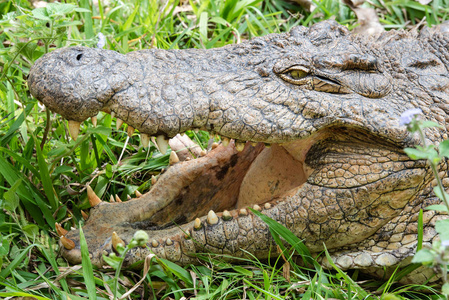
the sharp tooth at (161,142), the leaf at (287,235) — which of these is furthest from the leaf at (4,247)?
the leaf at (287,235)

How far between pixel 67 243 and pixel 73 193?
546 millimetres

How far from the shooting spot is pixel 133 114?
241 cm

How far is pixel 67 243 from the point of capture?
2.75m

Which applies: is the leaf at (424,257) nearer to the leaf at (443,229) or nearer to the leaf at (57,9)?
the leaf at (443,229)

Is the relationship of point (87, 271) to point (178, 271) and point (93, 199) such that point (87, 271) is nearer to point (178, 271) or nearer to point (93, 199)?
point (178, 271)

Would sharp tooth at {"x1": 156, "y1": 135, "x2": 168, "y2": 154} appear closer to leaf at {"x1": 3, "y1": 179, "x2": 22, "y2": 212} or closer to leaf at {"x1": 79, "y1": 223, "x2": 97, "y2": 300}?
leaf at {"x1": 79, "y1": 223, "x2": 97, "y2": 300}

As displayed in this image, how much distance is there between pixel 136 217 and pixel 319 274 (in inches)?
42.1

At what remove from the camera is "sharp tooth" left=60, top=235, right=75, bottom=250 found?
273 centimetres

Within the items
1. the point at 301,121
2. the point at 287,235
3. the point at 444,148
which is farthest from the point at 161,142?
the point at 444,148

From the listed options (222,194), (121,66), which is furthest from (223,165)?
(121,66)

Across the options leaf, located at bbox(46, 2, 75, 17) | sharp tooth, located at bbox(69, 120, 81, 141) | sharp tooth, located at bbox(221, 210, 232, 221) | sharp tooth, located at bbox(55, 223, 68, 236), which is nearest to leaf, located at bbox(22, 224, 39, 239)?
sharp tooth, located at bbox(55, 223, 68, 236)

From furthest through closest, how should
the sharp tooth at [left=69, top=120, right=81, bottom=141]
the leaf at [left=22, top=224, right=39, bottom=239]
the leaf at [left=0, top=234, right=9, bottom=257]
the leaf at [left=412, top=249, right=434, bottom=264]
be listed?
the leaf at [left=22, top=224, right=39, bottom=239]
the leaf at [left=0, top=234, right=9, bottom=257]
the sharp tooth at [left=69, top=120, right=81, bottom=141]
the leaf at [left=412, top=249, right=434, bottom=264]

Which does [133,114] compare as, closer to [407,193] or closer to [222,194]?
[222,194]

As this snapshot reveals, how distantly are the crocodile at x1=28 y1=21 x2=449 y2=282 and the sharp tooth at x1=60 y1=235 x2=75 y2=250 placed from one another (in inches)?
0.6
